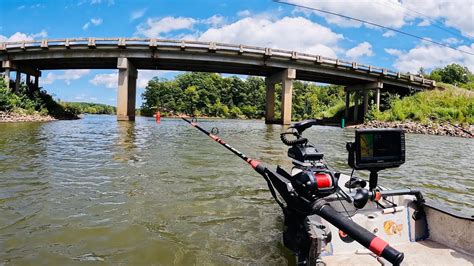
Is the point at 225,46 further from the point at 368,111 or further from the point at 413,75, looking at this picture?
the point at 413,75

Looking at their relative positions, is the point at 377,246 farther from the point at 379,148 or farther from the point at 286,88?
the point at 286,88

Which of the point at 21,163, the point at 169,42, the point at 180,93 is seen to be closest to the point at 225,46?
the point at 169,42

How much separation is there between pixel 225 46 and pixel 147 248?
30847 mm

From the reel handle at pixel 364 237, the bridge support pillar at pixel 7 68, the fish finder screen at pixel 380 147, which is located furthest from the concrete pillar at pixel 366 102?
the reel handle at pixel 364 237

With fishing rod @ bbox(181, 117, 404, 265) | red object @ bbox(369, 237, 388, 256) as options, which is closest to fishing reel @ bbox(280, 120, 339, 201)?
fishing rod @ bbox(181, 117, 404, 265)

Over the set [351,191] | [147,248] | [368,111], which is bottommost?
[147,248]

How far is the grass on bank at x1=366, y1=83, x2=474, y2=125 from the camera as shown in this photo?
32.5 m

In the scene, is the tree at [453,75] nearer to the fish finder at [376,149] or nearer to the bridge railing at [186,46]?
the bridge railing at [186,46]

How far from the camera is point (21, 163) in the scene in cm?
820

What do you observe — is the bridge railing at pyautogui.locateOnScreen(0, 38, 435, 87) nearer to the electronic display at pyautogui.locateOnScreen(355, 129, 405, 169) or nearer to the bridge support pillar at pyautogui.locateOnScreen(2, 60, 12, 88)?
the bridge support pillar at pyautogui.locateOnScreen(2, 60, 12, 88)

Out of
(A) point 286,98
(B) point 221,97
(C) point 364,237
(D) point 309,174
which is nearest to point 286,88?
(A) point 286,98

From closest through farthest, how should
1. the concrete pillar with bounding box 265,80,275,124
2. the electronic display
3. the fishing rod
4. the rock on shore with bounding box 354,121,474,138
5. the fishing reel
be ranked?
the fishing rod, the fishing reel, the electronic display, the rock on shore with bounding box 354,121,474,138, the concrete pillar with bounding box 265,80,275,124

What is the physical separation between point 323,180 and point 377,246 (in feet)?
3.52

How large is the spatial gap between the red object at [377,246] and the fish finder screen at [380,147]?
1.46 meters
